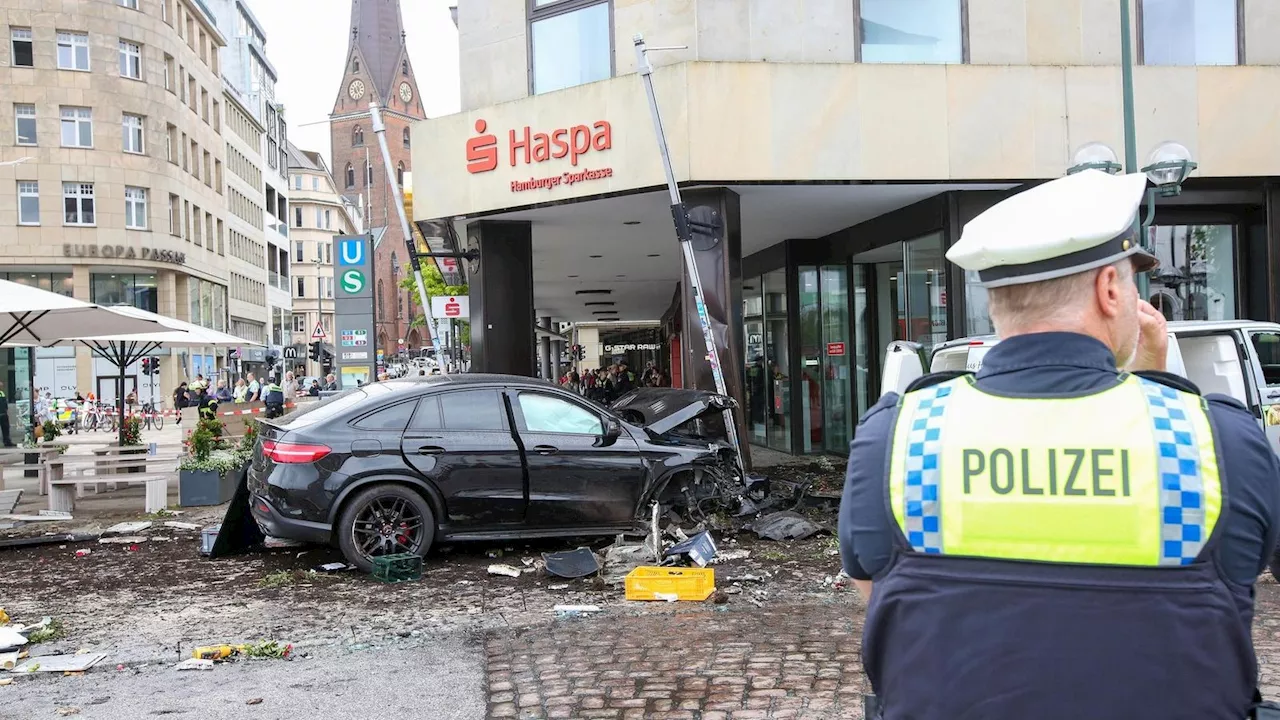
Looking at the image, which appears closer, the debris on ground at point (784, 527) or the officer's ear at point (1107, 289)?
the officer's ear at point (1107, 289)

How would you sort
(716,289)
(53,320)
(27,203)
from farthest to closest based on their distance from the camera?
(27,203) → (716,289) → (53,320)

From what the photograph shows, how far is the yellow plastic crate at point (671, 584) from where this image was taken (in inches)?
299

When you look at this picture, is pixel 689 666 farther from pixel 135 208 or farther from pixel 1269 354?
pixel 135 208

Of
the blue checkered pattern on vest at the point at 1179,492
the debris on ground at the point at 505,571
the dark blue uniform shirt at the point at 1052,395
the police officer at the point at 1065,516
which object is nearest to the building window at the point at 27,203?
the debris on ground at the point at 505,571

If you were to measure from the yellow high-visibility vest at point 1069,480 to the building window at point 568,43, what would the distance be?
13.2 m

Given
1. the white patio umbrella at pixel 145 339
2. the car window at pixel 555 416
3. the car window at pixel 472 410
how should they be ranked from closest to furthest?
the car window at pixel 472 410, the car window at pixel 555 416, the white patio umbrella at pixel 145 339

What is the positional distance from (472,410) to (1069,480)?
8034mm

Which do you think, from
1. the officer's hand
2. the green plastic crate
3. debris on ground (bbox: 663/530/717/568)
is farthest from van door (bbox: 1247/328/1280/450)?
the officer's hand

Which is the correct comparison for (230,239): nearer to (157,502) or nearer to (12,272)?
(12,272)

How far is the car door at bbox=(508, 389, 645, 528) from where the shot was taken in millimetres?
9289

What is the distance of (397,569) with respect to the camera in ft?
27.8

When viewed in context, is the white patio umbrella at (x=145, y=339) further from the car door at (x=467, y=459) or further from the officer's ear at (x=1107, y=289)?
the officer's ear at (x=1107, y=289)

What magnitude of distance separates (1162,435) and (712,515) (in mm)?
8953

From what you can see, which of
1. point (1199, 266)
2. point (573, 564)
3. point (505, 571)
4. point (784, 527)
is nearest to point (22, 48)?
point (505, 571)
